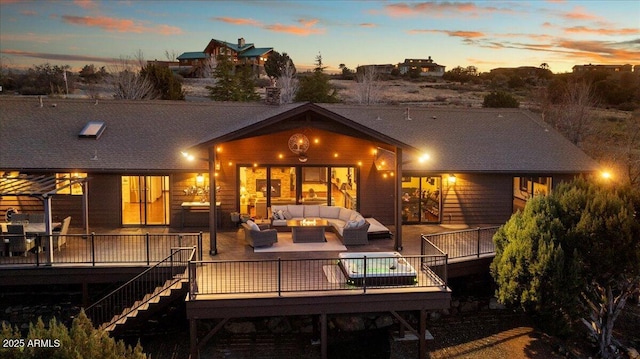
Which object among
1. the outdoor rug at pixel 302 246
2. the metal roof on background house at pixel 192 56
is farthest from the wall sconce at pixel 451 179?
the metal roof on background house at pixel 192 56

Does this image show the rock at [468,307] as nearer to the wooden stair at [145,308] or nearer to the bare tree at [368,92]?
the wooden stair at [145,308]

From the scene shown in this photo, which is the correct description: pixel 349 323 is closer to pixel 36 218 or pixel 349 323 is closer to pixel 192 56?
pixel 36 218

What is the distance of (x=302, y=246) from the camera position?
50.1 ft

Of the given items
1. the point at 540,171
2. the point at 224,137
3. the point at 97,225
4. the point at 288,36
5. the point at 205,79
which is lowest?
the point at 97,225

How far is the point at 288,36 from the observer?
57844mm

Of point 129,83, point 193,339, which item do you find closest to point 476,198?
point 193,339

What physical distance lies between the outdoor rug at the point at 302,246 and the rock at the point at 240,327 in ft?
6.81

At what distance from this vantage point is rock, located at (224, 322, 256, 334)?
13477mm

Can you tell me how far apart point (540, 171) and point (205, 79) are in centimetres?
5367

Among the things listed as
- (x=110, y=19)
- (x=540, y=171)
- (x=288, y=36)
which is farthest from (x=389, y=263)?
(x=288, y=36)

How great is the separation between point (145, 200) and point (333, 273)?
8463 mm

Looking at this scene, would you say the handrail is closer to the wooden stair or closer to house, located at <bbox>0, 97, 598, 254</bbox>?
the wooden stair

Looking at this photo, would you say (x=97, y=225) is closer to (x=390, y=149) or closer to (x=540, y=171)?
(x=390, y=149)

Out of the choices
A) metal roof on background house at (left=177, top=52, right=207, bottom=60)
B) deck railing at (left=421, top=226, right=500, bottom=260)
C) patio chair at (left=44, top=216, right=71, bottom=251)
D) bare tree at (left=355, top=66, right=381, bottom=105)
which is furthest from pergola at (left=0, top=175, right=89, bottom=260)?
metal roof on background house at (left=177, top=52, right=207, bottom=60)
